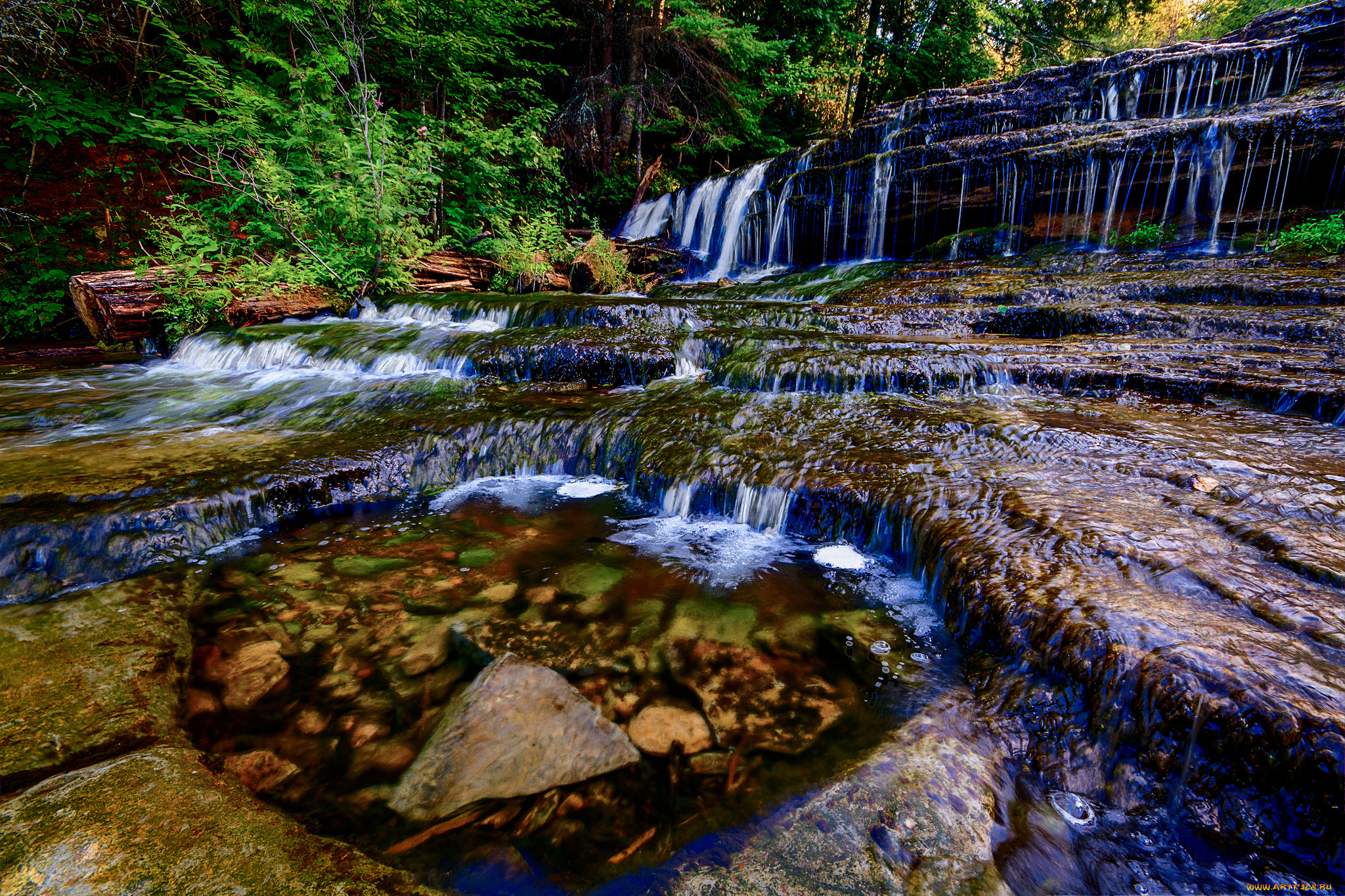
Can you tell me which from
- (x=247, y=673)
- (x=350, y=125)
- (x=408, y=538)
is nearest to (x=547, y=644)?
(x=247, y=673)

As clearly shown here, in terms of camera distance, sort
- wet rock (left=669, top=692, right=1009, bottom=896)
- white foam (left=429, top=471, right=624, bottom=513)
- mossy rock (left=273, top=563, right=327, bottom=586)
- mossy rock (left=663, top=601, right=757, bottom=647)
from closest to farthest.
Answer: wet rock (left=669, top=692, right=1009, bottom=896) < mossy rock (left=663, top=601, right=757, bottom=647) < mossy rock (left=273, top=563, right=327, bottom=586) < white foam (left=429, top=471, right=624, bottom=513)

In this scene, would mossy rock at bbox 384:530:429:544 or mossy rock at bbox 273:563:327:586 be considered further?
mossy rock at bbox 384:530:429:544

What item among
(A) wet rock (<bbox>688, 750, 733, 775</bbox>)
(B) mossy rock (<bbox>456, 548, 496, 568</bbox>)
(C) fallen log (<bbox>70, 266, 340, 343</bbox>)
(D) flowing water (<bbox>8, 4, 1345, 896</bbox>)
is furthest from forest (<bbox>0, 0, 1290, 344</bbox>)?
(A) wet rock (<bbox>688, 750, 733, 775</bbox>)

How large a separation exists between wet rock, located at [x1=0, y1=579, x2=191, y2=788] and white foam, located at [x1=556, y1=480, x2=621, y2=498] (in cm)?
191

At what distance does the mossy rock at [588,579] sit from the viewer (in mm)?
2355

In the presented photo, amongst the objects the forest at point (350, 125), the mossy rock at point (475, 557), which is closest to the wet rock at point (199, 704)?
the mossy rock at point (475, 557)

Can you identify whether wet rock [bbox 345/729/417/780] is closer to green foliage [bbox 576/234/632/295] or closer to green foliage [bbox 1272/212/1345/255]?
green foliage [bbox 576/234/632/295]

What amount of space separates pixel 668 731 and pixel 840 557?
135 cm

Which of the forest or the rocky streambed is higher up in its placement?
the forest

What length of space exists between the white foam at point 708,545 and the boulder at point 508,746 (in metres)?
1.01

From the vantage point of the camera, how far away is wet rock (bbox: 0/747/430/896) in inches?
36.2

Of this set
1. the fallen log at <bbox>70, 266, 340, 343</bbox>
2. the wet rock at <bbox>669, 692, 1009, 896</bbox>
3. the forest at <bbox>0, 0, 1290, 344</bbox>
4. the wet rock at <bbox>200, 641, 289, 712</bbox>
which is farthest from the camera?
the forest at <bbox>0, 0, 1290, 344</bbox>

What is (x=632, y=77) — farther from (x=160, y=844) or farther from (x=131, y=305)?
(x=160, y=844)

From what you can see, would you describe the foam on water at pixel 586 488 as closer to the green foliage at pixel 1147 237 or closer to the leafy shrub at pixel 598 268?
the leafy shrub at pixel 598 268
